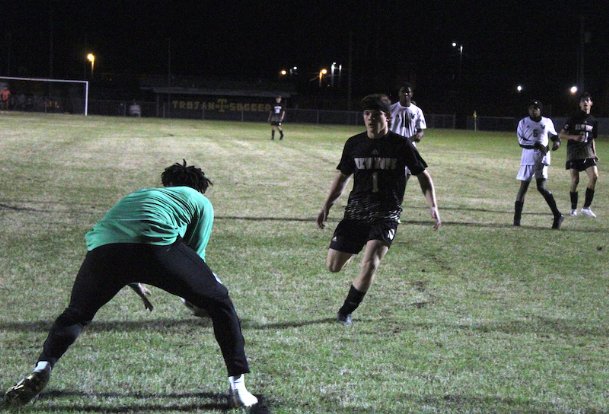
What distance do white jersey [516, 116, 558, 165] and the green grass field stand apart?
1.13m

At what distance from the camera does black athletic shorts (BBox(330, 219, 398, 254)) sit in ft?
23.4

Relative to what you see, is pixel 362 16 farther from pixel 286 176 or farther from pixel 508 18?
pixel 286 176

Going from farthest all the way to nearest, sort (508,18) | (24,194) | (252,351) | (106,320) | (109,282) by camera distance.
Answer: (508,18), (24,194), (106,320), (252,351), (109,282)

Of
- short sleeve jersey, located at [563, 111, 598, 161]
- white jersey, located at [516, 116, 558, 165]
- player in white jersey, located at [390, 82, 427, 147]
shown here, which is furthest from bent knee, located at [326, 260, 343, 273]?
short sleeve jersey, located at [563, 111, 598, 161]

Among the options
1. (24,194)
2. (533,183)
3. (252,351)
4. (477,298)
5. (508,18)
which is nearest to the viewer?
(252,351)

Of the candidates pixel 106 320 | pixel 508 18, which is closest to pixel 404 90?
pixel 106 320

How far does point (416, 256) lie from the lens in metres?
10.7

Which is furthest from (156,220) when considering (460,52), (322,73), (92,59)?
(322,73)

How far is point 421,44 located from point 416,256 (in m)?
74.5

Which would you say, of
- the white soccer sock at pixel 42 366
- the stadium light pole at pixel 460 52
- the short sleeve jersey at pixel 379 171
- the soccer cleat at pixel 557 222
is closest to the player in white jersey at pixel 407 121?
the soccer cleat at pixel 557 222

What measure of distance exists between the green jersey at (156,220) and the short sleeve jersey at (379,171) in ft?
7.96

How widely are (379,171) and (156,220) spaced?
294 cm

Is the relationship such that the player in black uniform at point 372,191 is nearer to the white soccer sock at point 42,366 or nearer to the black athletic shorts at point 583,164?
the white soccer sock at point 42,366

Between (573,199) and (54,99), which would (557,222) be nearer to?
(573,199)
